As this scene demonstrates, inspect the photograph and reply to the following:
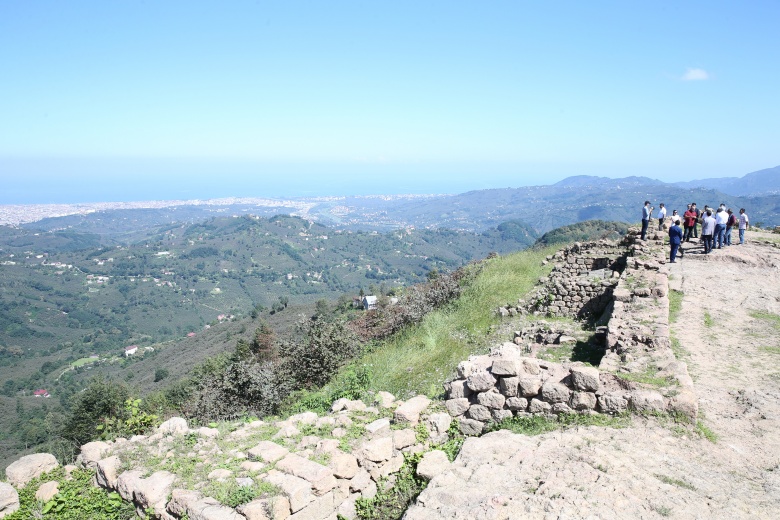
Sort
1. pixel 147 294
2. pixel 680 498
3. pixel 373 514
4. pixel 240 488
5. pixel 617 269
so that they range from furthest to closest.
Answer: pixel 147 294, pixel 617 269, pixel 373 514, pixel 240 488, pixel 680 498

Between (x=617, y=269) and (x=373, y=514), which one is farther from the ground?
(x=617, y=269)

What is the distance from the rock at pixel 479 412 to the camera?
7383 mm

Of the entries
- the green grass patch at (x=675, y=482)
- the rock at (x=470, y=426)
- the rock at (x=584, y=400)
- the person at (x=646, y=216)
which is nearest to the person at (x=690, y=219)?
the person at (x=646, y=216)

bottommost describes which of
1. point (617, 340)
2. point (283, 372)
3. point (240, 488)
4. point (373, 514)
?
point (283, 372)

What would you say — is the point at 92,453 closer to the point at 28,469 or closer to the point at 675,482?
the point at 28,469

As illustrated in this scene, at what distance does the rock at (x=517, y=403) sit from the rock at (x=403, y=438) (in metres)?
1.68

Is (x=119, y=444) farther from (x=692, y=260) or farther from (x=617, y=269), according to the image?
(x=692, y=260)

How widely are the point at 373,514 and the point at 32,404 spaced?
83.3 metres

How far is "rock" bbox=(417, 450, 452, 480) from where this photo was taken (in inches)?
242

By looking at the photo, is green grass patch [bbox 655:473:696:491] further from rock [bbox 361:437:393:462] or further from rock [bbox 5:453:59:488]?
rock [bbox 5:453:59:488]

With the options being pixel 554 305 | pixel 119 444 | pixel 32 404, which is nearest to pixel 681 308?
pixel 554 305

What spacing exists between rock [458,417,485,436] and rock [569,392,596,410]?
1578 mm

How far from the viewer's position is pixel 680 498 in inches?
194

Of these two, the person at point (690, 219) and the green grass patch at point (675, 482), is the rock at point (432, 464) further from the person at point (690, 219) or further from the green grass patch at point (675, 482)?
the person at point (690, 219)
